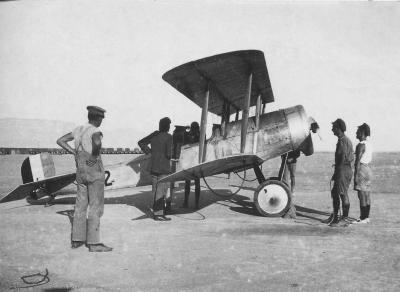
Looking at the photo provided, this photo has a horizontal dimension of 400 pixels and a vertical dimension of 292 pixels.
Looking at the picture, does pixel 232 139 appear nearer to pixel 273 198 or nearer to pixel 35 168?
pixel 273 198

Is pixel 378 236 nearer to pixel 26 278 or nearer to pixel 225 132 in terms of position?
pixel 225 132

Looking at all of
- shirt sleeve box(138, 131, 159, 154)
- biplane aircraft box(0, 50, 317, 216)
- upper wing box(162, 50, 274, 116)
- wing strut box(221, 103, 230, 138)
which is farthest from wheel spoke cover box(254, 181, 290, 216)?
shirt sleeve box(138, 131, 159, 154)

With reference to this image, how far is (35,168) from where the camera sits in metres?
8.57

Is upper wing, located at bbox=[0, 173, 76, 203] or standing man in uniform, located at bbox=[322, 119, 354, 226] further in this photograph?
upper wing, located at bbox=[0, 173, 76, 203]

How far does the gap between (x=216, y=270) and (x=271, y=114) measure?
497 centimetres

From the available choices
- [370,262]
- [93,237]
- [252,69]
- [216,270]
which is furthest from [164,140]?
[370,262]

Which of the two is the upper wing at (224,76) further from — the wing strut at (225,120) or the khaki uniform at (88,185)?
the khaki uniform at (88,185)

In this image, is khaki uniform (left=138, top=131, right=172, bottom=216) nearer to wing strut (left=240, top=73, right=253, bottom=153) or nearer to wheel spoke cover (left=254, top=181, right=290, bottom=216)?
wing strut (left=240, top=73, right=253, bottom=153)

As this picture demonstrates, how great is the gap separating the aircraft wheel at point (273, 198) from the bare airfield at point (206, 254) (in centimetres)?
24

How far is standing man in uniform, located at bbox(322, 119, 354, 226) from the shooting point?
680 centimetres

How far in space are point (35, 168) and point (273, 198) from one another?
5245 mm

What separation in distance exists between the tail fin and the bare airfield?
769 mm

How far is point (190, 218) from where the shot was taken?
304 inches

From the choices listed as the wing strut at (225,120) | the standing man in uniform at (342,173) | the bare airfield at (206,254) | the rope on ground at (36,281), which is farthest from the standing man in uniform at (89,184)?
the standing man in uniform at (342,173)
